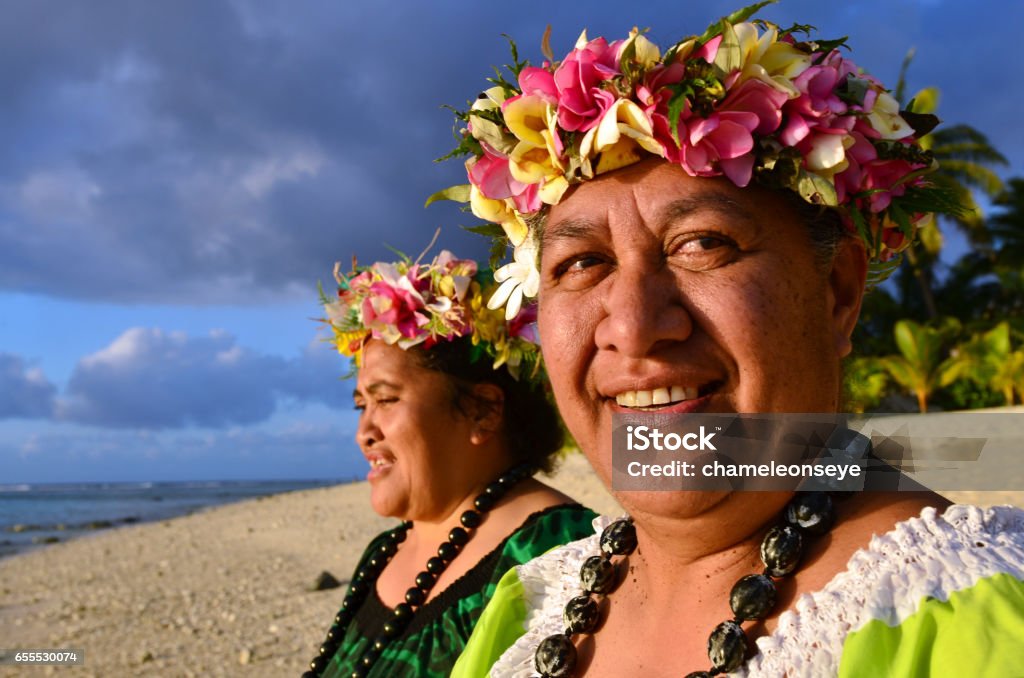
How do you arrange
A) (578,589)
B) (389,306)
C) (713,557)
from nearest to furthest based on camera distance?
(713,557) < (578,589) < (389,306)

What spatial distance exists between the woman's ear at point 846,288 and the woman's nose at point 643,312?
374 mm

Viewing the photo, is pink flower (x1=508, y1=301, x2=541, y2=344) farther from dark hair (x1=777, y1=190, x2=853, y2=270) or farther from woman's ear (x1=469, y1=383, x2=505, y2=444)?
dark hair (x1=777, y1=190, x2=853, y2=270)

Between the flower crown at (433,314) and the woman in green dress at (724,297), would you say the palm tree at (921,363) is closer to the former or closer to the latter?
the flower crown at (433,314)

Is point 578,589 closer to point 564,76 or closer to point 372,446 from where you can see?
point 564,76

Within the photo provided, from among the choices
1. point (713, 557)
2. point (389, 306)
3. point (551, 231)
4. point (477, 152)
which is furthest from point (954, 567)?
point (389, 306)

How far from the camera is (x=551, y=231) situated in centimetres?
215

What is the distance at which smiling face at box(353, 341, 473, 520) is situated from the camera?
4168 millimetres

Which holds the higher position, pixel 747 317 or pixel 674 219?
pixel 674 219

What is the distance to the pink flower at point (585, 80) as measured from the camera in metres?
2.09

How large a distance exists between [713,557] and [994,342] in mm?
28678

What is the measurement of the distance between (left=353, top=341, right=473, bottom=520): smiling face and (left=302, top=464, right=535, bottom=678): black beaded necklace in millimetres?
152

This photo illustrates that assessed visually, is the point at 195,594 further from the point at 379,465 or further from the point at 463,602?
the point at 463,602

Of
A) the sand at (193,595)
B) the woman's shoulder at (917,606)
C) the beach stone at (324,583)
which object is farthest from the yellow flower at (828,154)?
the beach stone at (324,583)

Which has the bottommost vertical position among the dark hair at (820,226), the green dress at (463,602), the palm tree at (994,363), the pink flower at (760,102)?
the green dress at (463,602)
